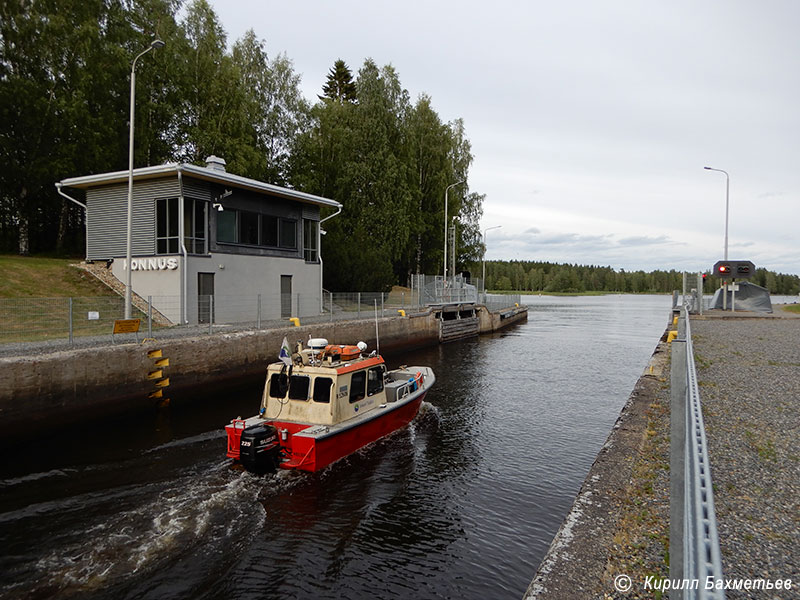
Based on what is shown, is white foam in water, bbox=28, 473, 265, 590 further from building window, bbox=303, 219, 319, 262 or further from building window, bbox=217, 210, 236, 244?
building window, bbox=303, 219, 319, 262

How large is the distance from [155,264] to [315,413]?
53.4 ft

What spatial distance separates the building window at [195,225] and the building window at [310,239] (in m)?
7.21

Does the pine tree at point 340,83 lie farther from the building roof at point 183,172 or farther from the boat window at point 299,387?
the boat window at point 299,387

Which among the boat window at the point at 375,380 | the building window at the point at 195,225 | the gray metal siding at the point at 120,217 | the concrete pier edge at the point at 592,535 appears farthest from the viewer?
the gray metal siding at the point at 120,217

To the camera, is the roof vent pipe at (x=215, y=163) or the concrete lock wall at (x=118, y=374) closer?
the concrete lock wall at (x=118, y=374)

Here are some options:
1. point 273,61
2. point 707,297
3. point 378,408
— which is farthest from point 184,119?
point 707,297

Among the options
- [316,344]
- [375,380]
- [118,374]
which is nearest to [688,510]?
[316,344]

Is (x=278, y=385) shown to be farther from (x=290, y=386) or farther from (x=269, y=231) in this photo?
(x=269, y=231)

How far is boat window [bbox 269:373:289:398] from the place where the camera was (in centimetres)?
1170

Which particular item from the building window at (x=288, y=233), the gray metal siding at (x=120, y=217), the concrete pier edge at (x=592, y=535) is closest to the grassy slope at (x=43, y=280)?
the gray metal siding at (x=120, y=217)

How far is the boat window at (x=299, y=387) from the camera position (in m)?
11.7

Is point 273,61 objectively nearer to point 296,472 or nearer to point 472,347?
point 472,347

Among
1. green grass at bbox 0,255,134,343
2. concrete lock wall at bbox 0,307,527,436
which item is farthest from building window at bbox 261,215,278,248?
green grass at bbox 0,255,134,343

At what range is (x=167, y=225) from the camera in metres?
24.4
